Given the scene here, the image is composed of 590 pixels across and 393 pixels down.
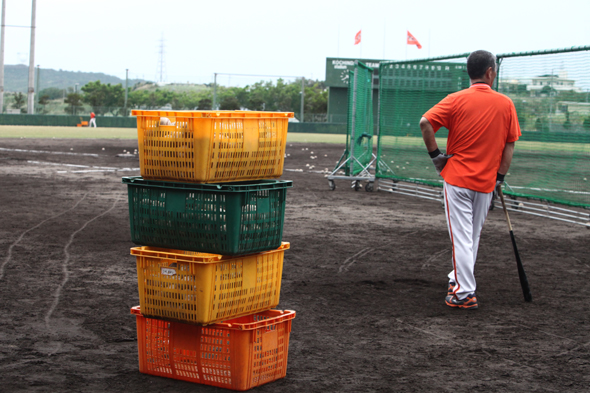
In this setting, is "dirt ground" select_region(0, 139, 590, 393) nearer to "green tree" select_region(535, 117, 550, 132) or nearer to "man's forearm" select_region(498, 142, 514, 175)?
"man's forearm" select_region(498, 142, 514, 175)

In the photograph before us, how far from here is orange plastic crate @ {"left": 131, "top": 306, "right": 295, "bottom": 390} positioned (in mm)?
4035

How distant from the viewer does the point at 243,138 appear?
4.13 meters

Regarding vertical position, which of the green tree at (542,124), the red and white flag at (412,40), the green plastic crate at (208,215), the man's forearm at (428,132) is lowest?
the green plastic crate at (208,215)

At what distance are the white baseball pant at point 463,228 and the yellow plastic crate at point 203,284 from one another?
2300 millimetres

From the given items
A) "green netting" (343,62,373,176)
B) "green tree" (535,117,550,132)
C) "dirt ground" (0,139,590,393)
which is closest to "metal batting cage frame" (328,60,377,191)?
"green netting" (343,62,373,176)

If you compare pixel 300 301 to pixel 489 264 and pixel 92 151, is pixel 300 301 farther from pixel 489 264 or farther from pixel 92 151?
pixel 92 151

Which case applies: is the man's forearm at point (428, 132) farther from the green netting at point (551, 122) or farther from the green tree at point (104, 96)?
the green tree at point (104, 96)

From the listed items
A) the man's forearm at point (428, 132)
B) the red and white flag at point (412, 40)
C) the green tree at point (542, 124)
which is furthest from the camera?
the red and white flag at point (412, 40)

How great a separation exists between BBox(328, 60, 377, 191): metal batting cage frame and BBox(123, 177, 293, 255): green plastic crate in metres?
11.3

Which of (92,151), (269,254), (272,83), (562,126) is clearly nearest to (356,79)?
(562,126)

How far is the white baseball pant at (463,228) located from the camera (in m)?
6.05

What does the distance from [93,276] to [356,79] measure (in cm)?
993

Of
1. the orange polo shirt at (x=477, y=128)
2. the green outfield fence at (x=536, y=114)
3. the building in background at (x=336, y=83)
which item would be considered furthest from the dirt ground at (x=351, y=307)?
the building in background at (x=336, y=83)

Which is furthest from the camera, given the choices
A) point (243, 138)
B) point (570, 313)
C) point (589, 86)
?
point (589, 86)
